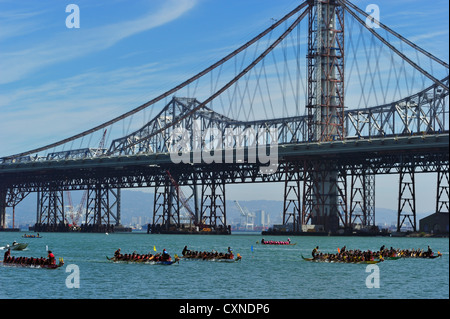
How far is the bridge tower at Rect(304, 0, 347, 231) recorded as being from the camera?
15675 cm

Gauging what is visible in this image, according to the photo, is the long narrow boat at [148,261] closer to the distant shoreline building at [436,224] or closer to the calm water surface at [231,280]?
the calm water surface at [231,280]

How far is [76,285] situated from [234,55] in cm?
10573

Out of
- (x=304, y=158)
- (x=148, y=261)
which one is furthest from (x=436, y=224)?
(x=148, y=261)

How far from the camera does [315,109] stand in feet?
530

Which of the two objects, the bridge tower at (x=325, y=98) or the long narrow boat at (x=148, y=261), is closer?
the long narrow boat at (x=148, y=261)

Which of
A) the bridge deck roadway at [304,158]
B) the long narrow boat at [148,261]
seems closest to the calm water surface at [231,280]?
the long narrow boat at [148,261]

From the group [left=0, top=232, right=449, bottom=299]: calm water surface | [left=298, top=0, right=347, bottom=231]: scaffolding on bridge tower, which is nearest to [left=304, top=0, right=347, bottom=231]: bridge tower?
[left=298, top=0, right=347, bottom=231]: scaffolding on bridge tower

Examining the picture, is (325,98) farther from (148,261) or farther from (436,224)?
(148,261)

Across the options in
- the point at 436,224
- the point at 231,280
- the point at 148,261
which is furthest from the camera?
the point at 436,224

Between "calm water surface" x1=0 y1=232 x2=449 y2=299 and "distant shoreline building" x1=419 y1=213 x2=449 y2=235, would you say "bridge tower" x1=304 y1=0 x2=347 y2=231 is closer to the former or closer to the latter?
"distant shoreline building" x1=419 y1=213 x2=449 y2=235

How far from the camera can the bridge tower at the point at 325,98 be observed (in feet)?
514

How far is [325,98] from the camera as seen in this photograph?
6378 inches

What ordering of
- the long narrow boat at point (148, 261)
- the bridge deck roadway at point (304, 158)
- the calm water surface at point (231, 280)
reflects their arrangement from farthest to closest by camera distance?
the bridge deck roadway at point (304, 158)
the long narrow boat at point (148, 261)
the calm water surface at point (231, 280)
